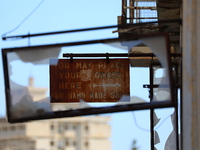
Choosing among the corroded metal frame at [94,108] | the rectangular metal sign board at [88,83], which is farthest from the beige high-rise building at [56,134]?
the corroded metal frame at [94,108]

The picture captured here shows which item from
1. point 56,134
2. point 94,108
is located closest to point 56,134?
point 56,134

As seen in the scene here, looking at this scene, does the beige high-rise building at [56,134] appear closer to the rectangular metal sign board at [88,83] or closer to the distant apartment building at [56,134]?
the distant apartment building at [56,134]

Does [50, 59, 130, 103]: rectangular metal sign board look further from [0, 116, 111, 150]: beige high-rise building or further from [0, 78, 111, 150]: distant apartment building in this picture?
[0, 116, 111, 150]: beige high-rise building

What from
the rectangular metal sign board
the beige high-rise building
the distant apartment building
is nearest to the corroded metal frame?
the rectangular metal sign board

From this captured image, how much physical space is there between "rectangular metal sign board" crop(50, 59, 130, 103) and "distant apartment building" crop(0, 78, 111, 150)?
441 feet

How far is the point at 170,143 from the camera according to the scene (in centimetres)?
1095

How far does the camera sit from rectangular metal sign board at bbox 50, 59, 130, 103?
899 centimetres

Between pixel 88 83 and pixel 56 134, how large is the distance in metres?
139

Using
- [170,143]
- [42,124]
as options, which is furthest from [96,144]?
[170,143]

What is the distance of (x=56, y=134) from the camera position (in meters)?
148

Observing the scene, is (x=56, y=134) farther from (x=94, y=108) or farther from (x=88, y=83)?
(x=94, y=108)
